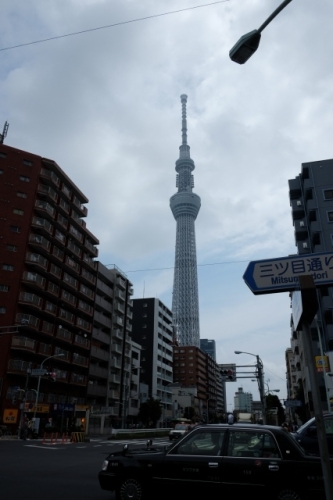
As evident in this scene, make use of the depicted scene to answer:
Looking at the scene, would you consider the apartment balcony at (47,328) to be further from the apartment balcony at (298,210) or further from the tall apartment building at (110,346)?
the apartment balcony at (298,210)

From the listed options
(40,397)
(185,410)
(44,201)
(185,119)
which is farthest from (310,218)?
(185,119)

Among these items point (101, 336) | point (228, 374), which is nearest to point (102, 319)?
point (101, 336)

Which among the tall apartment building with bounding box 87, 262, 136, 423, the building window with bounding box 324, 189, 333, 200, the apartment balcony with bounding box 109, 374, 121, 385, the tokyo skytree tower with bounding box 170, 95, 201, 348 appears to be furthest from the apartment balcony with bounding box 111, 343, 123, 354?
the tokyo skytree tower with bounding box 170, 95, 201, 348

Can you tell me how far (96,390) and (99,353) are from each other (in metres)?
4.97

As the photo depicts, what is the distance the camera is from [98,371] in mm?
57375

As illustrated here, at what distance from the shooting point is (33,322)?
41875 mm

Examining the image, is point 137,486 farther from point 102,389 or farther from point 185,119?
point 185,119

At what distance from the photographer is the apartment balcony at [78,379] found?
49.6 m

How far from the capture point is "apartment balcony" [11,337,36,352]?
3903cm

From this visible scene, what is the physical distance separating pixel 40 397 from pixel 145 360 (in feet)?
167

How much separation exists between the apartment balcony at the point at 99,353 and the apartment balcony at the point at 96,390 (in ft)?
12.6

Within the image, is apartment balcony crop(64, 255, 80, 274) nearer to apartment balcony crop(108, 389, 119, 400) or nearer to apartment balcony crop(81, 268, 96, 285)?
apartment balcony crop(81, 268, 96, 285)

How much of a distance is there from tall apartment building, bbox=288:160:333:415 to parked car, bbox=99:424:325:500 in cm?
3692

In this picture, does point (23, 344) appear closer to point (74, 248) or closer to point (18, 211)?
point (18, 211)
